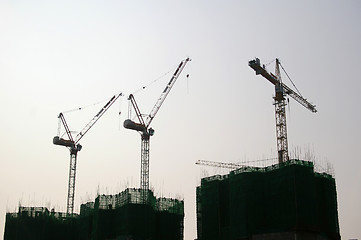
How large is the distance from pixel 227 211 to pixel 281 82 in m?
42.0

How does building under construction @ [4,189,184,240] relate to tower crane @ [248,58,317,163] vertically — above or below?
below

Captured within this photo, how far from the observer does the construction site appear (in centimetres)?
7581

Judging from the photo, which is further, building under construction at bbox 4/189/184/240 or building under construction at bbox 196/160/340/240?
building under construction at bbox 4/189/184/240

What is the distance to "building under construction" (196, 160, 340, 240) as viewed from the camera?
7488cm

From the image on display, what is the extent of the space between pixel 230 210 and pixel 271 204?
695 cm

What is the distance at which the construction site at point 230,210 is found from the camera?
75812 mm

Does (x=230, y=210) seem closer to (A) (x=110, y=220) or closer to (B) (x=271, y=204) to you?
(B) (x=271, y=204)

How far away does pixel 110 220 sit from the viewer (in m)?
98.3

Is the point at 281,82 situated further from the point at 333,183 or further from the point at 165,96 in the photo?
the point at 333,183

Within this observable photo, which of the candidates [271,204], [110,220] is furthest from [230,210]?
[110,220]

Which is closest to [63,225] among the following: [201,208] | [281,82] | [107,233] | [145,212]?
[107,233]

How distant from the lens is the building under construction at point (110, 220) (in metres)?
92.2

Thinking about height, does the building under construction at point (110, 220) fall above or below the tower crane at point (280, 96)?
below

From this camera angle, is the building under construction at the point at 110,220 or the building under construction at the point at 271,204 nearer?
the building under construction at the point at 271,204
